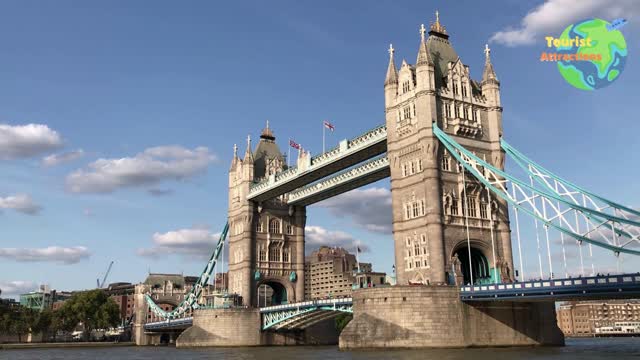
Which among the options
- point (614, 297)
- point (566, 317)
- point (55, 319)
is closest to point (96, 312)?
point (55, 319)

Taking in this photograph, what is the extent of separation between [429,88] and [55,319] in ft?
318

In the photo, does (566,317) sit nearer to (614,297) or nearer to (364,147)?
(364,147)

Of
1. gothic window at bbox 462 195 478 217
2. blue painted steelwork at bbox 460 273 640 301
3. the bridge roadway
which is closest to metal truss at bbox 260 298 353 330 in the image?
the bridge roadway

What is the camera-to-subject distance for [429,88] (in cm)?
6094

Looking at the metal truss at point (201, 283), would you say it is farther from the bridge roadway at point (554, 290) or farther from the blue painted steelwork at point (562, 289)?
the blue painted steelwork at point (562, 289)

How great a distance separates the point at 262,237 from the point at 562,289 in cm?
5304

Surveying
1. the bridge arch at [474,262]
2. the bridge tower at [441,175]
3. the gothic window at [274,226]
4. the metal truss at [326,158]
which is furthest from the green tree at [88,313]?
the bridge arch at [474,262]

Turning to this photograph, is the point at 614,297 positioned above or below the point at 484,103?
below

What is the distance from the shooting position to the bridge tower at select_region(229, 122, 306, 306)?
300 feet

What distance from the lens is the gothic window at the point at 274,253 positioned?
308 feet

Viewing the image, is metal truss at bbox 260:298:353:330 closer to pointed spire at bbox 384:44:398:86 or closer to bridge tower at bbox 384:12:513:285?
bridge tower at bbox 384:12:513:285

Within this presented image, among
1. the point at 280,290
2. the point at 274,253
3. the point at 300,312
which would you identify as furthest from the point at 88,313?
the point at 300,312

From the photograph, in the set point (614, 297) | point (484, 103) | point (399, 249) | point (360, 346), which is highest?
point (484, 103)

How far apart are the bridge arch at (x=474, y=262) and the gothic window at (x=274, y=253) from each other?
36.4 meters
